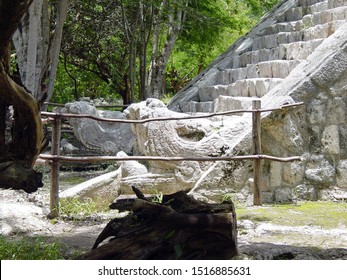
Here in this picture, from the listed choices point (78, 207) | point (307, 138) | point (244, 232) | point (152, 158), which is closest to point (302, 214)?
point (244, 232)

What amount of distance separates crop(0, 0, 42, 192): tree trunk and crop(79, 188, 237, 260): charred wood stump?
60 centimetres

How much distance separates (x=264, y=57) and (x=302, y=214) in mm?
3697

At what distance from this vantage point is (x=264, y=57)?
9.16 m

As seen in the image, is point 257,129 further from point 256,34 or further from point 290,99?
point 256,34

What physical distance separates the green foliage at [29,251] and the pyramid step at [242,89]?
4.52m

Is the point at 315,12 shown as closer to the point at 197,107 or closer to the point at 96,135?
the point at 197,107

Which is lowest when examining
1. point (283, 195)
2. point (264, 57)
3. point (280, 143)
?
point (283, 195)

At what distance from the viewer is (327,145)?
6996 millimetres

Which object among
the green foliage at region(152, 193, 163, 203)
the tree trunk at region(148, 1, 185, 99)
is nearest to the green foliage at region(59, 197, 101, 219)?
the green foliage at region(152, 193, 163, 203)

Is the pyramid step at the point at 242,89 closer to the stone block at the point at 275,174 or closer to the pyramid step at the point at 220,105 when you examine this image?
the pyramid step at the point at 220,105

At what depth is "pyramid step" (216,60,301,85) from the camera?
8203 mm

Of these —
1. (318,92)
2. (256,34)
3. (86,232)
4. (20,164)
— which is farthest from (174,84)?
(20,164)

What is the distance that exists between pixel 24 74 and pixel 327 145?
4.80 m

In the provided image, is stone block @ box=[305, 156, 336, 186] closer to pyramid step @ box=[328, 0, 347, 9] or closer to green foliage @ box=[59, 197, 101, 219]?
green foliage @ box=[59, 197, 101, 219]
